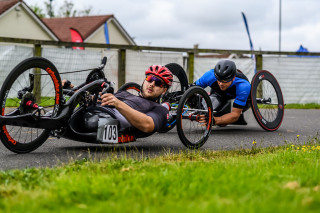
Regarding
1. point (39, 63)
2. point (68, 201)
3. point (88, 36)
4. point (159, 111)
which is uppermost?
point (88, 36)

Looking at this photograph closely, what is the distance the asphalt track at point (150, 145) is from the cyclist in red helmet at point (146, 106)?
291mm

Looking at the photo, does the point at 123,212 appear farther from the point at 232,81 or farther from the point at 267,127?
the point at 267,127

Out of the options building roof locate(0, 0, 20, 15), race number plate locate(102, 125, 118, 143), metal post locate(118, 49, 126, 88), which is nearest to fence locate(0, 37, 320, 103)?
metal post locate(118, 49, 126, 88)

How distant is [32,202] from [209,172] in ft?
4.83

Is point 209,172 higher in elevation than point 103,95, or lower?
lower

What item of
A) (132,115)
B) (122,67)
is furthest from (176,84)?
(122,67)

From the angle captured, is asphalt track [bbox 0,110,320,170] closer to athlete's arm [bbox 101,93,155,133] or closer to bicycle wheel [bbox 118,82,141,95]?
athlete's arm [bbox 101,93,155,133]

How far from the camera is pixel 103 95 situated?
525 cm

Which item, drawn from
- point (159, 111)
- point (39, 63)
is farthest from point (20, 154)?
point (159, 111)

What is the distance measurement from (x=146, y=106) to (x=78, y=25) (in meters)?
43.8

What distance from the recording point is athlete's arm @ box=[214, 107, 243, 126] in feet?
25.4

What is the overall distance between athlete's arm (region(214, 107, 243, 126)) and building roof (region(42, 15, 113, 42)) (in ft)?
127

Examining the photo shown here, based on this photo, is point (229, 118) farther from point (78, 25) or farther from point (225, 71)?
point (78, 25)

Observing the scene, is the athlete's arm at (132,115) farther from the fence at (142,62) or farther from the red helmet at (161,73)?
the fence at (142,62)
